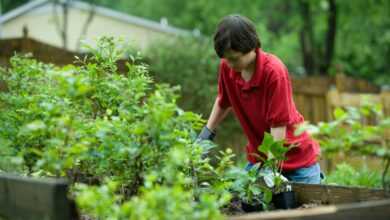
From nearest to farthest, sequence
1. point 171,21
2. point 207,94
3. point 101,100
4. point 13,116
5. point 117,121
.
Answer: point 117,121
point 101,100
point 13,116
point 207,94
point 171,21

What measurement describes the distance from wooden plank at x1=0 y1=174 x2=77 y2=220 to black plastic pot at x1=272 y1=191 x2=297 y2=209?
4.08 ft

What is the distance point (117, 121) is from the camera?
289cm

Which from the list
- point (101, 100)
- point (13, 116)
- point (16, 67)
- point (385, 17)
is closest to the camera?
point (101, 100)

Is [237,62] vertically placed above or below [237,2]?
below

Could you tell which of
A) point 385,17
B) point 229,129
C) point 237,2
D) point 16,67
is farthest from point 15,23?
point 16,67

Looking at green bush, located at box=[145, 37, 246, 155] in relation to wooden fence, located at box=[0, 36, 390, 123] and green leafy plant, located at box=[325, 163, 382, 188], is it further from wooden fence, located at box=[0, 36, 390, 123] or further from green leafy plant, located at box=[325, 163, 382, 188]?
green leafy plant, located at box=[325, 163, 382, 188]

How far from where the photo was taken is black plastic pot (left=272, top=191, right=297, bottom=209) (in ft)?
11.2

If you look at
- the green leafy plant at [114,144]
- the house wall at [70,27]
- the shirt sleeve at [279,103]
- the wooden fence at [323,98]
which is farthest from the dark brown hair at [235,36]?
the house wall at [70,27]

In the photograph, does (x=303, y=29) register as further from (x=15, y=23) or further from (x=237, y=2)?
(x=15, y=23)

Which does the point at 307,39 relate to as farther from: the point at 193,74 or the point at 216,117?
the point at 216,117

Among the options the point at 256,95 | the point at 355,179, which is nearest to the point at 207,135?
the point at 256,95

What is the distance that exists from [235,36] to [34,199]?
4.76ft

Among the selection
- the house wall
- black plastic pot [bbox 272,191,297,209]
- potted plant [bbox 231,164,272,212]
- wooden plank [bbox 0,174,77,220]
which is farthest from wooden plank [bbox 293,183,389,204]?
the house wall

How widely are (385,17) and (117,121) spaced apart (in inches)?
725
